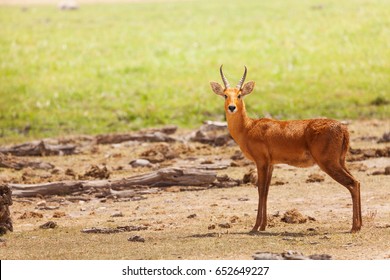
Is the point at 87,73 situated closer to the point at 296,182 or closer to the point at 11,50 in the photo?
the point at 11,50

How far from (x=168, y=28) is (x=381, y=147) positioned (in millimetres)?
20426

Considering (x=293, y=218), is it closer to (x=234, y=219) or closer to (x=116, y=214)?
(x=234, y=219)

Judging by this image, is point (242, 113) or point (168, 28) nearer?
point (242, 113)

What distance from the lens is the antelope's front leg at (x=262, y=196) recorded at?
15914 mm

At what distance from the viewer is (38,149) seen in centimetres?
2575

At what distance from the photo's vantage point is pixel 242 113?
16484 mm

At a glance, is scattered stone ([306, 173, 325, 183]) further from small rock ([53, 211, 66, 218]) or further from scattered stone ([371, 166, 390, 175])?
small rock ([53, 211, 66, 218])

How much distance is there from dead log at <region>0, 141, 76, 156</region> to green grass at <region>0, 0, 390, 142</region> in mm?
3575

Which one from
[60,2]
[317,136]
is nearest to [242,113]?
[317,136]

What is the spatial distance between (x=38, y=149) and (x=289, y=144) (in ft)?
36.1

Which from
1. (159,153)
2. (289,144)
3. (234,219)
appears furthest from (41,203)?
(159,153)
